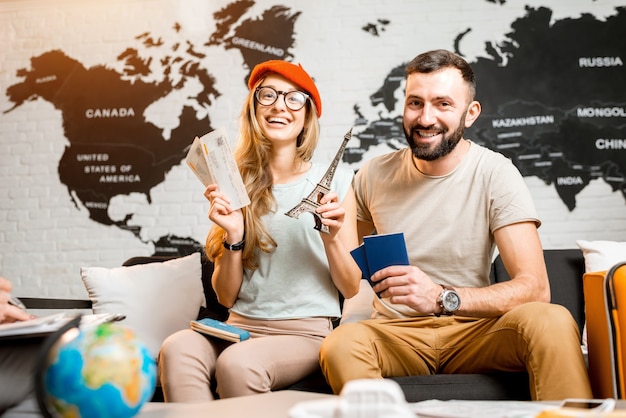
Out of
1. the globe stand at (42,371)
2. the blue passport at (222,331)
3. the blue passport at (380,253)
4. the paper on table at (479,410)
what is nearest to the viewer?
the globe stand at (42,371)

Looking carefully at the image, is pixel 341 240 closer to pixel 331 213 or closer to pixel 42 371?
pixel 331 213

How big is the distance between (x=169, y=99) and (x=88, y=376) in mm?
3202

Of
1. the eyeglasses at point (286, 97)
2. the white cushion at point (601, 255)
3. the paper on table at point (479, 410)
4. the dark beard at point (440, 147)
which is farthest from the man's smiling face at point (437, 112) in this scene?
the paper on table at point (479, 410)

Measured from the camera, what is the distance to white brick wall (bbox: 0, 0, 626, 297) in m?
3.71

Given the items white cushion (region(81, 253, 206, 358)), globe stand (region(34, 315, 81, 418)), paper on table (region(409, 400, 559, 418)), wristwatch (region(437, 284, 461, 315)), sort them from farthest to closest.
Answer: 1. white cushion (region(81, 253, 206, 358))
2. wristwatch (region(437, 284, 461, 315))
3. paper on table (region(409, 400, 559, 418))
4. globe stand (region(34, 315, 81, 418))

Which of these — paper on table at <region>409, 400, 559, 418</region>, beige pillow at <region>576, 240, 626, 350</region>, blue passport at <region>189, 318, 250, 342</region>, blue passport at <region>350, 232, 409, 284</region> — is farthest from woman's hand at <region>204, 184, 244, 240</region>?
beige pillow at <region>576, 240, 626, 350</region>

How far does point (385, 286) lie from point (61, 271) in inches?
113

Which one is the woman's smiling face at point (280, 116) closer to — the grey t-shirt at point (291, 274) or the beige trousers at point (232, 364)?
the grey t-shirt at point (291, 274)

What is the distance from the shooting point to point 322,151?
381 centimetres

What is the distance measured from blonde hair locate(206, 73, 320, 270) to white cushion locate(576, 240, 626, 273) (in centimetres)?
128

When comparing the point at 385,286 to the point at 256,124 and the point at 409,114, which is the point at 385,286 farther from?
the point at 256,124

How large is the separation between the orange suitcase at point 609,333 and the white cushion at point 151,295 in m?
1.59

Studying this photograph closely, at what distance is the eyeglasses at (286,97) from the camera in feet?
7.37

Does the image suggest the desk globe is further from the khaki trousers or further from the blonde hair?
the blonde hair
